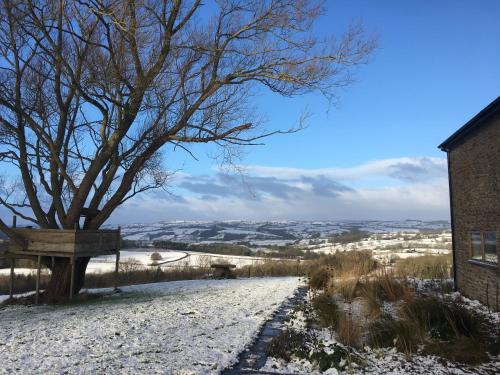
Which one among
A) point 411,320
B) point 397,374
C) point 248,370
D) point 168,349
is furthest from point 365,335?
point 168,349

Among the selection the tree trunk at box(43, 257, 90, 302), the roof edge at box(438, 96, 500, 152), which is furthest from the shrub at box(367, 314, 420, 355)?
the tree trunk at box(43, 257, 90, 302)

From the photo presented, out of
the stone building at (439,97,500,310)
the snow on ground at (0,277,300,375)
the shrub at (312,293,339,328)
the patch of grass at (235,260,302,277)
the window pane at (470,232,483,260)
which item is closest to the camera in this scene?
the snow on ground at (0,277,300,375)

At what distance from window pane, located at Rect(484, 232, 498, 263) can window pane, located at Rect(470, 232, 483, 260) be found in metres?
0.38

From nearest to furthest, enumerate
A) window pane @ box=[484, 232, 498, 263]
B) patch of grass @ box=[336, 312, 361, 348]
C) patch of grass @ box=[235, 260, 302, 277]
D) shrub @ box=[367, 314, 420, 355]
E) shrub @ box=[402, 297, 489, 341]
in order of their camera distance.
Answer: shrub @ box=[367, 314, 420, 355] < patch of grass @ box=[336, 312, 361, 348] < shrub @ box=[402, 297, 489, 341] < window pane @ box=[484, 232, 498, 263] < patch of grass @ box=[235, 260, 302, 277]

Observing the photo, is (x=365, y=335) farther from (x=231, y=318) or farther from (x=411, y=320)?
(x=231, y=318)

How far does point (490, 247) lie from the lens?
11.0m

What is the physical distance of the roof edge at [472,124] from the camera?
33.0 ft

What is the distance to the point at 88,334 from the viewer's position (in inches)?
270

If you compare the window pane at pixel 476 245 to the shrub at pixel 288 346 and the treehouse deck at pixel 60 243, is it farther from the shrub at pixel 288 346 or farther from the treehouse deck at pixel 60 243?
the treehouse deck at pixel 60 243

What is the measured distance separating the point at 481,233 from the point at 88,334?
975 cm

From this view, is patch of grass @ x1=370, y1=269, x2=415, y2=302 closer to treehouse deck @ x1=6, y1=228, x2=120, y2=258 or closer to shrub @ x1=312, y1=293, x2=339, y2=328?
shrub @ x1=312, y1=293, x2=339, y2=328

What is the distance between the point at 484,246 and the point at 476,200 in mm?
1277

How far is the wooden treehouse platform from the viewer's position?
39.1ft

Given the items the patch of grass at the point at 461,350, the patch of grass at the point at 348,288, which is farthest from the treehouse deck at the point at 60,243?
the patch of grass at the point at 461,350
